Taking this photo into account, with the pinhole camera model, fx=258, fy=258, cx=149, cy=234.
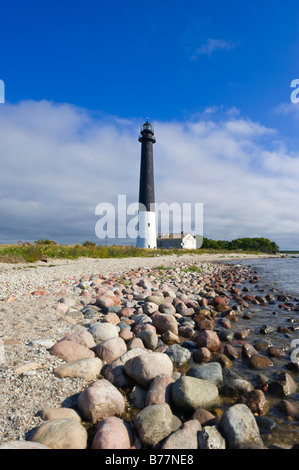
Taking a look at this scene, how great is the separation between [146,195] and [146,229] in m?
4.50

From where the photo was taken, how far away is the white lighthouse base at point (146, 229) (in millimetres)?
34250

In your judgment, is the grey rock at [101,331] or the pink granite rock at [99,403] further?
the grey rock at [101,331]

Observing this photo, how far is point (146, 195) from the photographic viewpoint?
33.9m

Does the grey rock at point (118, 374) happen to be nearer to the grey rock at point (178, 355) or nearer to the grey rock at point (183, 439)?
the grey rock at point (178, 355)

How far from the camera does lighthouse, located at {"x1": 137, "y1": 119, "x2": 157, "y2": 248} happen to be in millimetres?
34125

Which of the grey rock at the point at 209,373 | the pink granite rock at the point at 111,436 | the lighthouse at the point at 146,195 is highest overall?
the lighthouse at the point at 146,195

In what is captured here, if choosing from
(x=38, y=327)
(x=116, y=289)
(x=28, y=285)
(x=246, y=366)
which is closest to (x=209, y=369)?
(x=246, y=366)

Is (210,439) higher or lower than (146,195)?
lower

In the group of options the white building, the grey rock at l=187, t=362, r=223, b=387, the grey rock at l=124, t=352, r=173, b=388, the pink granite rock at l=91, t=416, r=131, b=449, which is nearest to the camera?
the pink granite rock at l=91, t=416, r=131, b=449

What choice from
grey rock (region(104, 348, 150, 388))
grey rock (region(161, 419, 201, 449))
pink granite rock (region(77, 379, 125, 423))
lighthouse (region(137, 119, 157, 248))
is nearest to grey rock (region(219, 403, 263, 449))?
grey rock (region(161, 419, 201, 449))

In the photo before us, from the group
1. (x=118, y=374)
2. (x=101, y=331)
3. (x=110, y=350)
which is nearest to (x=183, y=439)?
(x=118, y=374)

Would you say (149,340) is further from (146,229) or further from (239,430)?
(146,229)

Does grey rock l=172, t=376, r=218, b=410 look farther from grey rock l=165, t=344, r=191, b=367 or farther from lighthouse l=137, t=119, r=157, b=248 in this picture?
lighthouse l=137, t=119, r=157, b=248

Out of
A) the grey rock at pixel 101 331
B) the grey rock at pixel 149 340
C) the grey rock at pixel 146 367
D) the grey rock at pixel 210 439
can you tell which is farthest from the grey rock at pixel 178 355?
the grey rock at pixel 210 439
